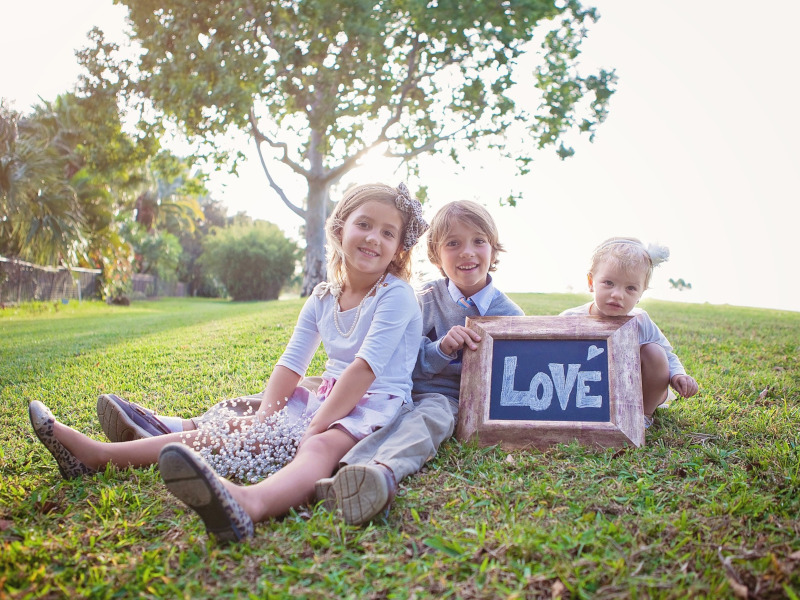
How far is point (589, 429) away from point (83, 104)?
15521 mm

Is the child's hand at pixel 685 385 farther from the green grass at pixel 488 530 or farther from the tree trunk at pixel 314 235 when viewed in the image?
the tree trunk at pixel 314 235

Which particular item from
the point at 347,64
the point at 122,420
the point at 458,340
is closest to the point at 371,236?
the point at 458,340

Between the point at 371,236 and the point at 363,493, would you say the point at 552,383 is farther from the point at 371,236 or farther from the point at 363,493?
the point at 363,493

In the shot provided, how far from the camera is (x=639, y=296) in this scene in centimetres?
348

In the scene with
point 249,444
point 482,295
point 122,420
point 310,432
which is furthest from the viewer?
point 482,295

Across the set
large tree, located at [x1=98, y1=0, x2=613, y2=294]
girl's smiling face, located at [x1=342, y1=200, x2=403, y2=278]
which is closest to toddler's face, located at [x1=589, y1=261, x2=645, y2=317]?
girl's smiling face, located at [x1=342, y1=200, x2=403, y2=278]

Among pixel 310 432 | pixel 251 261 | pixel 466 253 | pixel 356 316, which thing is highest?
pixel 251 261

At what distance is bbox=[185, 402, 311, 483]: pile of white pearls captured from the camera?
9.18ft

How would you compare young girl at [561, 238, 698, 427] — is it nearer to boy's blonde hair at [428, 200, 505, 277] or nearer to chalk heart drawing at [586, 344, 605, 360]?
chalk heart drawing at [586, 344, 605, 360]

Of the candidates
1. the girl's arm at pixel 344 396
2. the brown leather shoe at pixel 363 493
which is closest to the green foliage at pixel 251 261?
the girl's arm at pixel 344 396

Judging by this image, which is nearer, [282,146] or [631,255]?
[631,255]

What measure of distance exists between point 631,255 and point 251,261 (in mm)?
25588

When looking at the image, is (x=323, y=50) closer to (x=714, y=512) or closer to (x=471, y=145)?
(x=471, y=145)

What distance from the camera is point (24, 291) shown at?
14.6m
